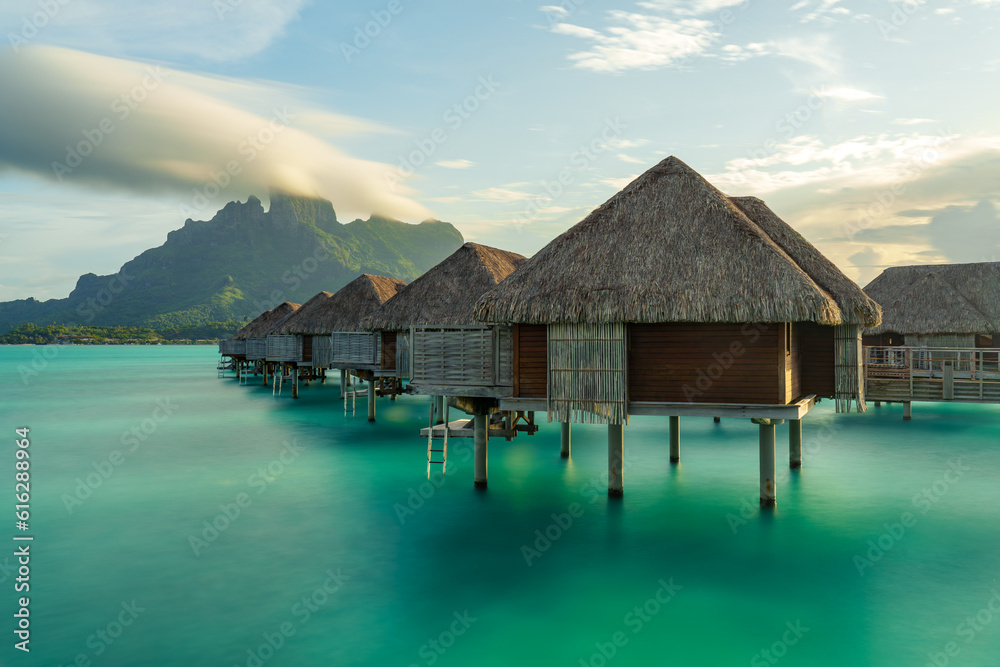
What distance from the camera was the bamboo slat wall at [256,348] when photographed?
53.5 meters

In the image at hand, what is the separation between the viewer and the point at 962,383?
22.5 m

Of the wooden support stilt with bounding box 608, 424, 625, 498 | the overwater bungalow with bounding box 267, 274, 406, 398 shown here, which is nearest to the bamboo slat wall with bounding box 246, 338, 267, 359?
the overwater bungalow with bounding box 267, 274, 406, 398

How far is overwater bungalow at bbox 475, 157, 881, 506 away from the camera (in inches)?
491

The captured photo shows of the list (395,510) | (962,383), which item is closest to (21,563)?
(395,510)

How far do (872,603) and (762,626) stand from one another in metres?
2.30

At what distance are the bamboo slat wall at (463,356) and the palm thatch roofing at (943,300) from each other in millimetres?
25970

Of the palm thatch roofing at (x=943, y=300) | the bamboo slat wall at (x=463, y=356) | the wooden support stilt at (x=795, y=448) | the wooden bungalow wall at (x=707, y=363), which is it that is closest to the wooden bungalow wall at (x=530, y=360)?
the bamboo slat wall at (x=463, y=356)

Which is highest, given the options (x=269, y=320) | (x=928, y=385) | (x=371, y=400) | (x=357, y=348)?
(x=269, y=320)

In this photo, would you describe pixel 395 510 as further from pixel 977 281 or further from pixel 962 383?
pixel 977 281

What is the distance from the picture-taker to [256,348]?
5519 cm

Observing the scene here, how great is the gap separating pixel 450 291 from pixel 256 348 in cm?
3675

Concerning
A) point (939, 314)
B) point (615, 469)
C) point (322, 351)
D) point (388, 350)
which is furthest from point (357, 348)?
point (939, 314)

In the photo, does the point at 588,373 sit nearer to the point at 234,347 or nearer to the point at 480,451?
the point at 480,451

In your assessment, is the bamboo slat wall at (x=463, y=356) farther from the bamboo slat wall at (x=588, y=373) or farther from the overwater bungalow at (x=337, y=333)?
the overwater bungalow at (x=337, y=333)
